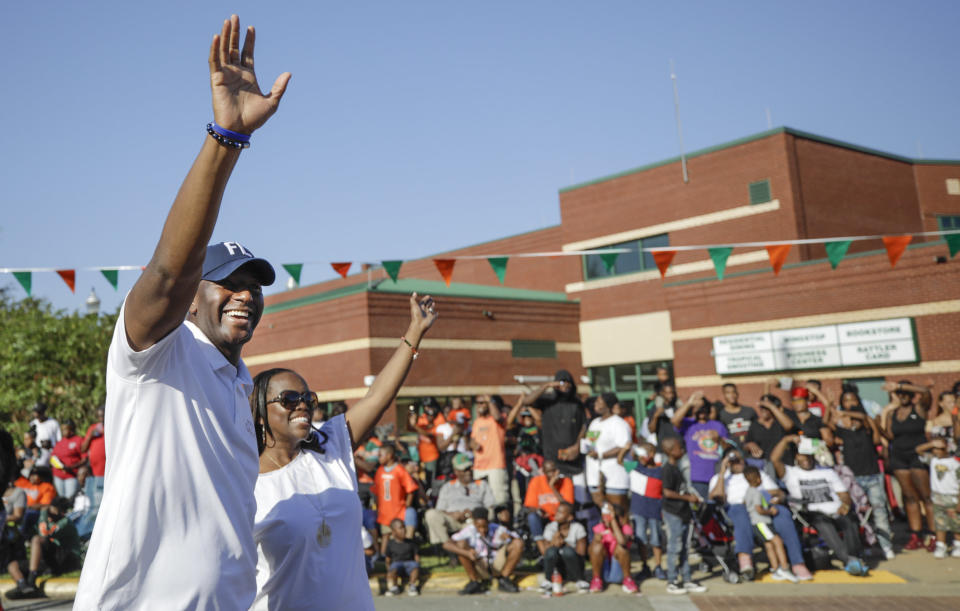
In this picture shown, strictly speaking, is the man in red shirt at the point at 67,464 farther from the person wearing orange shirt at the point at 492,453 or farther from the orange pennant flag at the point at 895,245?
the orange pennant flag at the point at 895,245

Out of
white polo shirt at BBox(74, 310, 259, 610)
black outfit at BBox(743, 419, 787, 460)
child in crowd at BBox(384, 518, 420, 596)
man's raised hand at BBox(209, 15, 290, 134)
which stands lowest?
child in crowd at BBox(384, 518, 420, 596)

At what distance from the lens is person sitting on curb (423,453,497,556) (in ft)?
34.6

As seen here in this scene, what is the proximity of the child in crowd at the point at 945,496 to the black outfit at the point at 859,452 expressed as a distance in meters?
0.72

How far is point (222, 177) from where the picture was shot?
1801 mm

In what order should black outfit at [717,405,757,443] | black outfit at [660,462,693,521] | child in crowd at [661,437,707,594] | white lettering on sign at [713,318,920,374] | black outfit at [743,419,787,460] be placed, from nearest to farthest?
child in crowd at [661,437,707,594], black outfit at [660,462,693,521], black outfit at [743,419,787,460], black outfit at [717,405,757,443], white lettering on sign at [713,318,920,374]

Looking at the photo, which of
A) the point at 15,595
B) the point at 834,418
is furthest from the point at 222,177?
the point at 834,418

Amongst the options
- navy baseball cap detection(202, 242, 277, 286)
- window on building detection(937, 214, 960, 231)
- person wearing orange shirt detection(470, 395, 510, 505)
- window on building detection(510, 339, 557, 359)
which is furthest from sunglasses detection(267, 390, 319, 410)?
window on building detection(937, 214, 960, 231)

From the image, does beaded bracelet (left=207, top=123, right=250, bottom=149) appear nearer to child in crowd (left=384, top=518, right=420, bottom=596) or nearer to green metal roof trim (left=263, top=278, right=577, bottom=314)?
child in crowd (left=384, top=518, right=420, bottom=596)

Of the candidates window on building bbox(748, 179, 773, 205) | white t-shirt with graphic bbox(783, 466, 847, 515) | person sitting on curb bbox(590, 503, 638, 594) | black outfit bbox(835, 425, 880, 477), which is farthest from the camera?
window on building bbox(748, 179, 773, 205)

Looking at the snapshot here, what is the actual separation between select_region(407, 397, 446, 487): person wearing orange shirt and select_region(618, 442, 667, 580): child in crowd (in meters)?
3.96

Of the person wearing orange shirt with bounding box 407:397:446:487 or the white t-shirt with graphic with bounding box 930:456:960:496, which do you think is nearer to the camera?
the white t-shirt with graphic with bounding box 930:456:960:496

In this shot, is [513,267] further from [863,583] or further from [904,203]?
[863,583]

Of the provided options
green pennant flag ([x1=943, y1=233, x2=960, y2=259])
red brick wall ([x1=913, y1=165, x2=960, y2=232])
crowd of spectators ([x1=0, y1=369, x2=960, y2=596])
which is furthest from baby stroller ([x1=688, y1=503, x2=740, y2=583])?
red brick wall ([x1=913, y1=165, x2=960, y2=232])

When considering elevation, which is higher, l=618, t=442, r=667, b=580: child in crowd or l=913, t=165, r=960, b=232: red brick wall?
l=913, t=165, r=960, b=232: red brick wall
